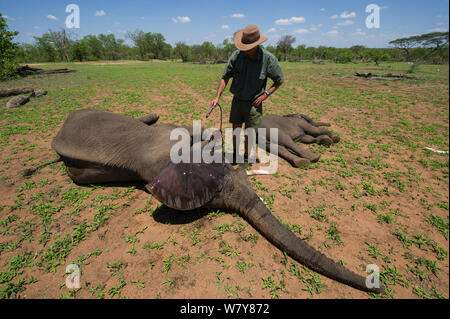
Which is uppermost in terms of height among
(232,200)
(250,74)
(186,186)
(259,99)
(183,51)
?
(183,51)

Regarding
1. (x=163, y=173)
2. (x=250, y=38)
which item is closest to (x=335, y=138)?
(x=250, y=38)

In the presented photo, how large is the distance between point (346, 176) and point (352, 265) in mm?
1934

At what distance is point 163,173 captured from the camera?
2510 millimetres

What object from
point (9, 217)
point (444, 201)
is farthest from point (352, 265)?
point (9, 217)

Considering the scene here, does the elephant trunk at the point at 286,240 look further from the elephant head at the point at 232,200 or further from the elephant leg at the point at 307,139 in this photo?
the elephant leg at the point at 307,139

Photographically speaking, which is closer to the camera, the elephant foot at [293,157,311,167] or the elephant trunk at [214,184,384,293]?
the elephant trunk at [214,184,384,293]

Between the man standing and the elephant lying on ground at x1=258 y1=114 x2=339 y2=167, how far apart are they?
0.96 m

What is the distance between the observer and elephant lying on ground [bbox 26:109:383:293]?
7.36ft

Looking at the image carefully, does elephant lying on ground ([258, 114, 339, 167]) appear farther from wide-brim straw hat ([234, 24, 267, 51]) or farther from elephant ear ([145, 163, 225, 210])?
elephant ear ([145, 163, 225, 210])

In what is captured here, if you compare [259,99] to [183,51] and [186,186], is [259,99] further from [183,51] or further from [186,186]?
[183,51]

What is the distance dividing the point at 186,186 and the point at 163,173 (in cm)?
33

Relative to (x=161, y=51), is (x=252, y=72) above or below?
below

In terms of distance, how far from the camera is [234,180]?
2.73m

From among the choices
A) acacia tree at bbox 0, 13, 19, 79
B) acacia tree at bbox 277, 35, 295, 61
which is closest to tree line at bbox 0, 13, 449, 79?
acacia tree at bbox 277, 35, 295, 61
